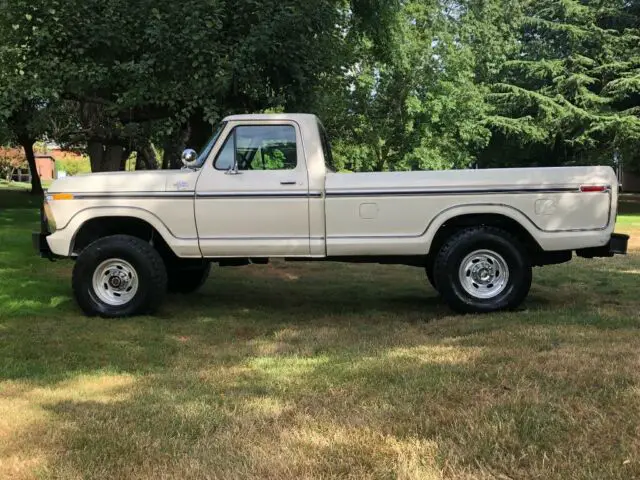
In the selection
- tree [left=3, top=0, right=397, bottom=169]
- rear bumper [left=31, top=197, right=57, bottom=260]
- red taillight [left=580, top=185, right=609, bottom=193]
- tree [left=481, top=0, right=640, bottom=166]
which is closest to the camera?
red taillight [left=580, top=185, right=609, bottom=193]

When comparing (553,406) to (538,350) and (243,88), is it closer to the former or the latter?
(538,350)

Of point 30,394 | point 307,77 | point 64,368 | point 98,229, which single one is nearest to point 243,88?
point 307,77

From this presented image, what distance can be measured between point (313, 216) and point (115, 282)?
2260mm

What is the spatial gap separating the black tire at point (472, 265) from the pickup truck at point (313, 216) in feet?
0.04

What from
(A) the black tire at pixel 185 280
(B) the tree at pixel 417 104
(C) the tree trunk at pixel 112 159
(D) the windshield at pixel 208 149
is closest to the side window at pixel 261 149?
(D) the windshield at pixel 208 149

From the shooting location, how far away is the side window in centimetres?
695

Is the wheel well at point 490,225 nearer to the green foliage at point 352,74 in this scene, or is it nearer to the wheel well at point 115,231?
the wheel well at point 115,231

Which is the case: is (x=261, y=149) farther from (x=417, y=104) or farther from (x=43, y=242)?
(x=417, y=104)

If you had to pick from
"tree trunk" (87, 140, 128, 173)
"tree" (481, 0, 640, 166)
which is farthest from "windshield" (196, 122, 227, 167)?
"tree" (481, 0, 640, 166)

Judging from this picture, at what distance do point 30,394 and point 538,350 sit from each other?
11.8 ft

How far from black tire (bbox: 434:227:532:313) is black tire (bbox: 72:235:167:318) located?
293 centimetres

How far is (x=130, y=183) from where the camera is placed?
694cm

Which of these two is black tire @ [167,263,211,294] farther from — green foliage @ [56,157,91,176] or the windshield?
green foliage @ [56,157,91,176]

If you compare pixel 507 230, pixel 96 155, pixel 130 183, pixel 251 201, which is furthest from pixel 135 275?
pixel 96 155
